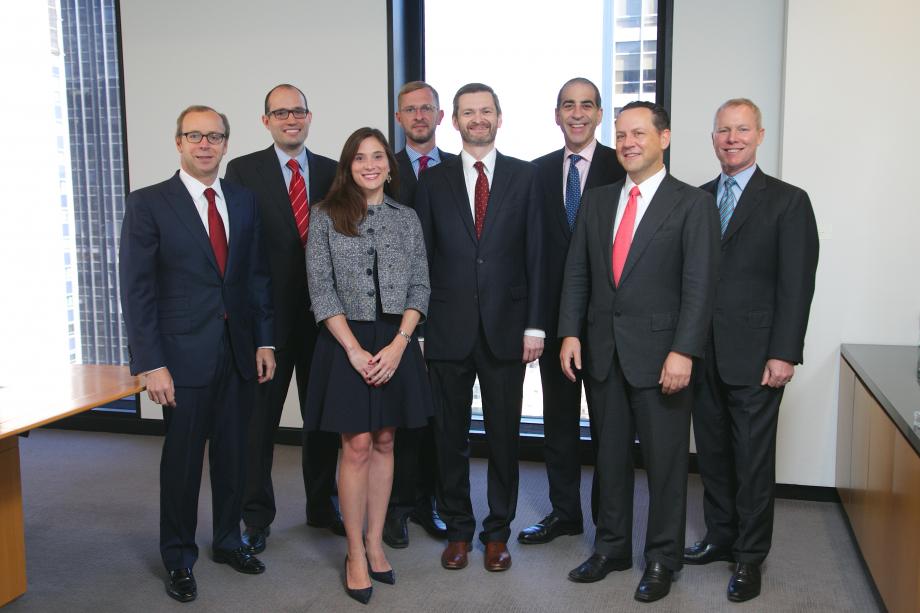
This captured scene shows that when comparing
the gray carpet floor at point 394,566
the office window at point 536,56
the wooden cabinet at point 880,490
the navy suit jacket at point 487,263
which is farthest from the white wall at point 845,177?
the navy suit jacket at point 487,263

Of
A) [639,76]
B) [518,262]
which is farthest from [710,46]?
[518,262]

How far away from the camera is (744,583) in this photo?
2938 mm

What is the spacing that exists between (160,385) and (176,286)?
1.12ft

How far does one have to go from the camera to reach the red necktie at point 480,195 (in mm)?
3062

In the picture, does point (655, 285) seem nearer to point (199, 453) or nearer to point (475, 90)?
point (475, 90)

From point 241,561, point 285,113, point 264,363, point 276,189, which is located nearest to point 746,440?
point 264,363

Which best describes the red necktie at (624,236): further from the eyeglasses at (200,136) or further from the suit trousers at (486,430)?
the eyeglasses at (200,136)

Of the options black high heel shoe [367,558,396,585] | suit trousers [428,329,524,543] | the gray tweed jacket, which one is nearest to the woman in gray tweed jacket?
the gray tweed jacket

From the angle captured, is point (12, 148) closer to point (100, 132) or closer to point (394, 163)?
point (100, 132)

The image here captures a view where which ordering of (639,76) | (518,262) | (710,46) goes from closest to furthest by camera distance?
(518,262)
(710,46)
(639,76)

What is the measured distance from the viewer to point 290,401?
16.4 feet

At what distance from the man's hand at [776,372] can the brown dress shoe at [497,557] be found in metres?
1.16

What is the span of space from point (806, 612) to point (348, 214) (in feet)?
6.79

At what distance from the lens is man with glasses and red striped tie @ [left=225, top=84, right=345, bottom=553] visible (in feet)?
10.9
